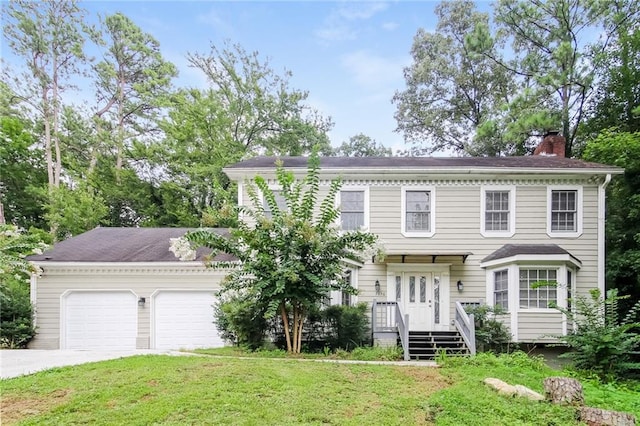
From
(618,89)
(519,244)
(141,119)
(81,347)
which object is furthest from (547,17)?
(81,347)

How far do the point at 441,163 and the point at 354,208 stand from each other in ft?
10.1

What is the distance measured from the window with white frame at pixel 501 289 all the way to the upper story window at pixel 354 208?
12.7 ft

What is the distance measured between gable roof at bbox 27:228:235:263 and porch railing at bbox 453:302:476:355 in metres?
6.55

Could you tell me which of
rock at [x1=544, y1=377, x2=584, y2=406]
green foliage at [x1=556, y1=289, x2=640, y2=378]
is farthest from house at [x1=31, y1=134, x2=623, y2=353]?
rock at [x1=544, y1=377, x2=584, y2=406]

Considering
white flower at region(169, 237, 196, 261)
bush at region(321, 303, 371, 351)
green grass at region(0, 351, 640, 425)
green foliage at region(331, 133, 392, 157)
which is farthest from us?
green foliage at region(331, 133, 392, 157)

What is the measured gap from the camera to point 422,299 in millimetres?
10438

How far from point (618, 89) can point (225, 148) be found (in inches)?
651

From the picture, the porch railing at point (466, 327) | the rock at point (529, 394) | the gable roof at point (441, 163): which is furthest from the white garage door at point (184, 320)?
the rock at point (529, 394)

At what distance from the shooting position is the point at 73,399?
4.45 m

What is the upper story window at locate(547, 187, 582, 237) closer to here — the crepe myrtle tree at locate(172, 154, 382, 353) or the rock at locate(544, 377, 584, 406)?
the crepe myrtle tree at locate(172, 154, 382, 353)

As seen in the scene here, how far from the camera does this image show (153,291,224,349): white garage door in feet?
34.2

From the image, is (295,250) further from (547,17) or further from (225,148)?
(547,17)

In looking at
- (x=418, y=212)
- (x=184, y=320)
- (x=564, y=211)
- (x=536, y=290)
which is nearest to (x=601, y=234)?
(x=564, y=211)

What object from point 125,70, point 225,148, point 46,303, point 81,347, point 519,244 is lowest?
point 81,347
